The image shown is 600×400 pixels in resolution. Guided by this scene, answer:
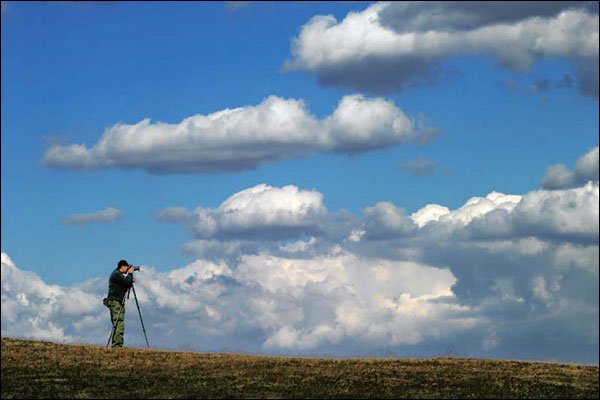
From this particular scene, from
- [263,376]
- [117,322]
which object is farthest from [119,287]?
[263,376]

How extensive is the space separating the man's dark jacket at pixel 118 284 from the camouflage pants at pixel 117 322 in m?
0.27

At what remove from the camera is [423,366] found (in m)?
35.6

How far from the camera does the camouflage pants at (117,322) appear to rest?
1683 inches

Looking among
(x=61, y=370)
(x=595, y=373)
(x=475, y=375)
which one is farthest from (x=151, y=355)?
(x=595, y=373)

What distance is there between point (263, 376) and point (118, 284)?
1351 centimetres

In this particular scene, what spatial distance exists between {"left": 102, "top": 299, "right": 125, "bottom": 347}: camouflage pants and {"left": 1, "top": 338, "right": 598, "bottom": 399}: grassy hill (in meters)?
3.47

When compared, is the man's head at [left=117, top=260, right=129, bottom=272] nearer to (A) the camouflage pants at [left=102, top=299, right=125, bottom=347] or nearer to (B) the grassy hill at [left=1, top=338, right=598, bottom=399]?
(A) the camouflage pants at [left=102, top=299, right=125, bottom=347]

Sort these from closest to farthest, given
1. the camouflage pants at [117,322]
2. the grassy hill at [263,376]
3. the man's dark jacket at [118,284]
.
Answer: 1. the grassy hill at [263,376]
2. the camouflage pants at [117,322]
3. the man's dark jacket at [118,284]

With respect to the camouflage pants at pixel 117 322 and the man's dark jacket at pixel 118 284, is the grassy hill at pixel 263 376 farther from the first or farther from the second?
the man's dark jacket at pixel 118 284

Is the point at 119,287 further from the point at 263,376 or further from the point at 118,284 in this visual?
the point at 263,376

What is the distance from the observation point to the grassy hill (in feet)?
96.1

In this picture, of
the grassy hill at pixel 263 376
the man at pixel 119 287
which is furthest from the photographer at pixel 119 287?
the grassy hill at pixel 263 376

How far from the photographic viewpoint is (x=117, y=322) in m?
42.8

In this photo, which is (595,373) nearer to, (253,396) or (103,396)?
(253,396)
